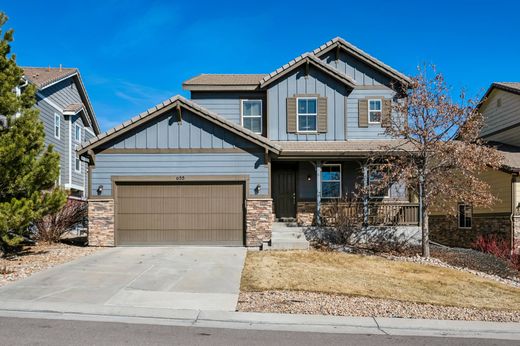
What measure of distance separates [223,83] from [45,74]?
1218 centimetres

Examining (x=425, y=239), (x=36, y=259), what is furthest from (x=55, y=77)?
(x=425, y=239)

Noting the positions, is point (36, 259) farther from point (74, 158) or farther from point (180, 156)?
point (74, 158)

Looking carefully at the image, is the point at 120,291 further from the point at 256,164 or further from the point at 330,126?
the point at 330,126

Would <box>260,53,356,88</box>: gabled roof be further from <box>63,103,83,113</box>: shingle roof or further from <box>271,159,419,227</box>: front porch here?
<box>63,103,83,113</box>: shingle roof

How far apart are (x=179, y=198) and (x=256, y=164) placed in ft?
9.72

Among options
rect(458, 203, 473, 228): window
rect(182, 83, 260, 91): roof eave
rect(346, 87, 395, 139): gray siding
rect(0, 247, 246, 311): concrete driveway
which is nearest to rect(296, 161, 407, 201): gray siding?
rect(346, 87, 395, 139): gray siding

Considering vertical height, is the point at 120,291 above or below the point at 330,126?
below

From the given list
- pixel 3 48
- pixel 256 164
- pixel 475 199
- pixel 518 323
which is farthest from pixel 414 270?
pixel 3 48

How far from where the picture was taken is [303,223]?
1856 cm

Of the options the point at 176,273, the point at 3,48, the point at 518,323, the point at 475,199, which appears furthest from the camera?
the point at 475,199

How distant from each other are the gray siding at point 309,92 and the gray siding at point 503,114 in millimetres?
7554

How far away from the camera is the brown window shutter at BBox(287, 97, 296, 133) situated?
1933cm

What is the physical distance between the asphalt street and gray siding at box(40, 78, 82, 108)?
771 inches

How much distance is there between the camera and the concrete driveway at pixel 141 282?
8.95 metres
